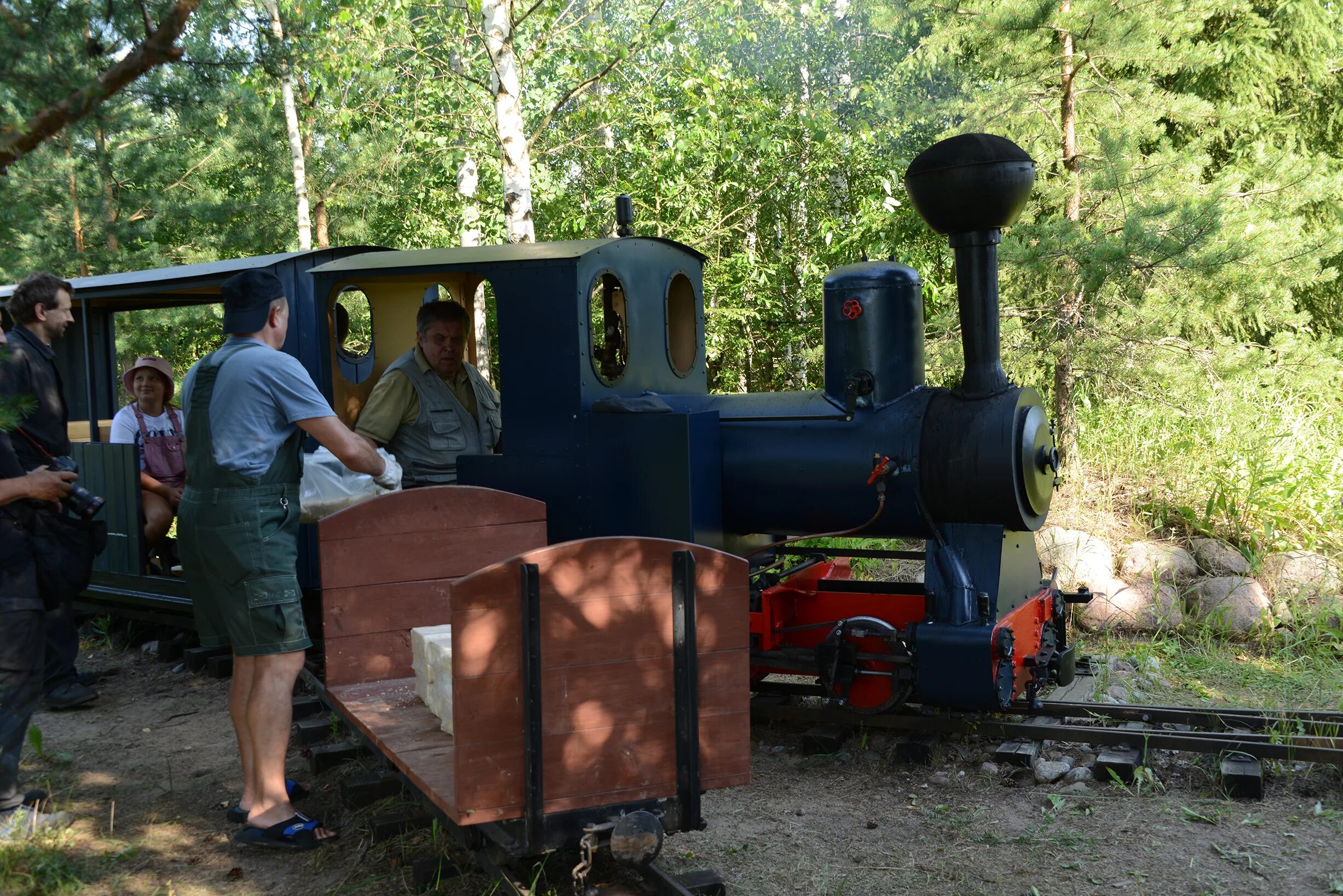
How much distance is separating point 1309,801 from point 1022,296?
561 centimetres

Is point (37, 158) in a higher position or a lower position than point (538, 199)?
lower

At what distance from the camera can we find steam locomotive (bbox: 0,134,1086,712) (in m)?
4.39

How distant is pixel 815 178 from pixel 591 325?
811 cm

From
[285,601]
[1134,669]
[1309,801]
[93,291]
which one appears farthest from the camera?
[93,291]

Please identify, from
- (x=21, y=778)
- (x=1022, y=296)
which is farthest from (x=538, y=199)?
(x=21, y=778)

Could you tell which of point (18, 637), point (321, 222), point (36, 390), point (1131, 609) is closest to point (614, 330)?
point (36, 390)

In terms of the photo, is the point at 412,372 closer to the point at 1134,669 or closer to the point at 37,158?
the point at 37,158

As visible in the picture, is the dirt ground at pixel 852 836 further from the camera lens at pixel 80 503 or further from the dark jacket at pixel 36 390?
the dark jacket at pixel 36 390

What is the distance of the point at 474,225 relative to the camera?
12.8 metres

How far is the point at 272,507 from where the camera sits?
3.73 metres

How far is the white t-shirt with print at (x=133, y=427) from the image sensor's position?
6.66 metres

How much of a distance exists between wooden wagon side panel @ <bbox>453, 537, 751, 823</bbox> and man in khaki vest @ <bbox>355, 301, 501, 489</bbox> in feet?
7.90

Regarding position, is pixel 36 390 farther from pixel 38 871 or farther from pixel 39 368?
pixel 38 871

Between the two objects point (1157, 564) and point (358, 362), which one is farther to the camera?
point (1157, 564)
